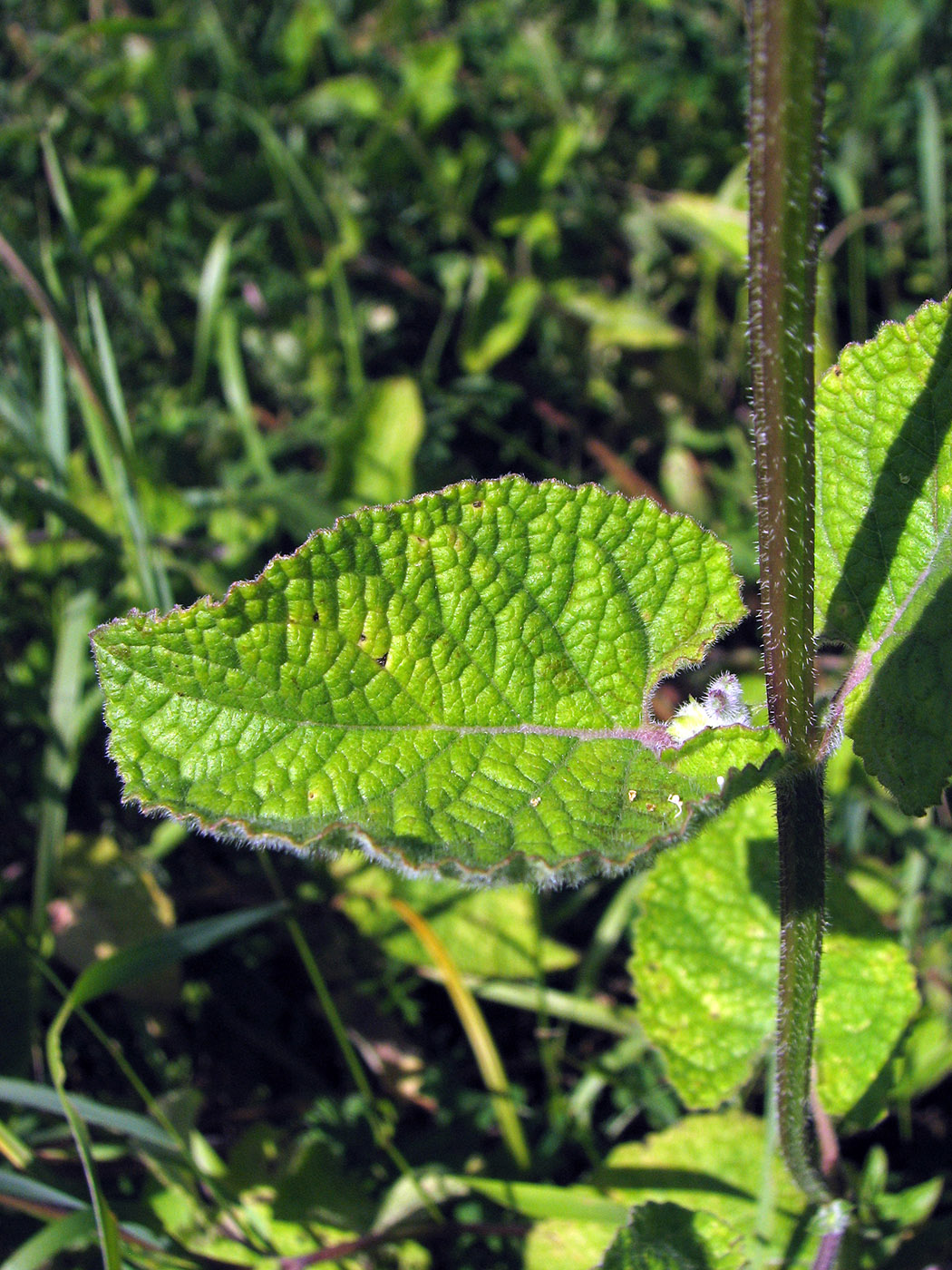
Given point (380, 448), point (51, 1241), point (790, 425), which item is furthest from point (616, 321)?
point (51, 1241)

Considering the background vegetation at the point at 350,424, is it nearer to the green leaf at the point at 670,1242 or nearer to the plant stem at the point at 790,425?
the green leaf at the point at 670,1242

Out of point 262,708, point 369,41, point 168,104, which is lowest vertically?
point 262,708

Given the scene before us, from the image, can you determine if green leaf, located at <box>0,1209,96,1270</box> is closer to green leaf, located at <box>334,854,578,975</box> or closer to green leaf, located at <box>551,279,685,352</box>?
→ green leaf, located at <box>334,854,578,975</box>

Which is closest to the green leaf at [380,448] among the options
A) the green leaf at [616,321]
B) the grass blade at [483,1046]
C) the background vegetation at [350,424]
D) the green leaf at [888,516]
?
the background vegetation at [350,424]

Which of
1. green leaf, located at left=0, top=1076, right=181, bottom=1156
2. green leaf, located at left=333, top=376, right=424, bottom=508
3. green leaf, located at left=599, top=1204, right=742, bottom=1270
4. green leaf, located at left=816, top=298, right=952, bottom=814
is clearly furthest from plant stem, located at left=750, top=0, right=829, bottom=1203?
green leaf, located at left=333, top=376, right=424, bottom=508

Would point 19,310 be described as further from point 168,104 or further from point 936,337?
point 936,337

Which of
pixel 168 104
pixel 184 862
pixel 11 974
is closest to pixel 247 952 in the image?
pixel 184 862
